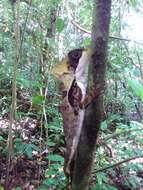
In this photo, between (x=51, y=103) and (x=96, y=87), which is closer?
(x=96, y=87)

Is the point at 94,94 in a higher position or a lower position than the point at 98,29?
lower

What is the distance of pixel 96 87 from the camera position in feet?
3.56

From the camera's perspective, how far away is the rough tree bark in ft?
3.45

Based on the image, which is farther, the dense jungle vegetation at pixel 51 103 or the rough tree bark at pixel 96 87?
the dense jungle vegetation at pixel 51 103

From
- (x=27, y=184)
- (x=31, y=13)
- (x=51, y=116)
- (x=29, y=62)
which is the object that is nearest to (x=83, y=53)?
(x=27, y=184)

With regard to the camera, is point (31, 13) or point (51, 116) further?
point (51, 116)

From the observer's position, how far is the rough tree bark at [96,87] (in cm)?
105

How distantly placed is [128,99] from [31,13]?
1569mm

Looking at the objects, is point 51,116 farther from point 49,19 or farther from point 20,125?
point 49,19

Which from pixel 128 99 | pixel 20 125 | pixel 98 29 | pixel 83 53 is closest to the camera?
pixel 98 29

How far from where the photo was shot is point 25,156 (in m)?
2.57

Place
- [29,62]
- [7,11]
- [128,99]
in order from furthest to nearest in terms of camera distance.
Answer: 1. [128,99]
2. [29,62]
3. [7,11]

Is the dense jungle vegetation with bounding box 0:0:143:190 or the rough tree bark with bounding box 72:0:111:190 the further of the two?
the dense jungle vegetation with bounding box 0:0:143:190

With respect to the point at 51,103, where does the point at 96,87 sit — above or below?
above
